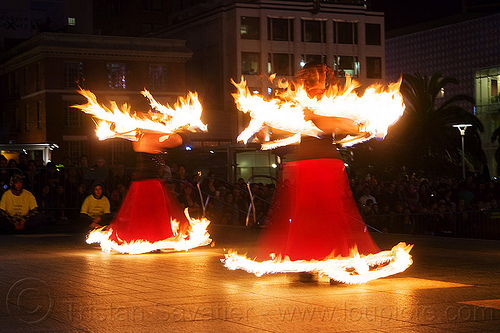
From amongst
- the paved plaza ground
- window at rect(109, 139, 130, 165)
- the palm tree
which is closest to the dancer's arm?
the paved plaza ground

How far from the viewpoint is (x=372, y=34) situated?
72938 mm

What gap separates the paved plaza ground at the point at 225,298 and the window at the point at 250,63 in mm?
55103

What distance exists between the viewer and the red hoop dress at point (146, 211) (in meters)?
13.3

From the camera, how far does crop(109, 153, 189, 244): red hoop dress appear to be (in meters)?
13.3

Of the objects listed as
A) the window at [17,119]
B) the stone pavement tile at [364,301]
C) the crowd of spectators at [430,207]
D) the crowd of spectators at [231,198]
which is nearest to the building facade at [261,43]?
the window at [17,119]

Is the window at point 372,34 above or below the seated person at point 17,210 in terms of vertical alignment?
above

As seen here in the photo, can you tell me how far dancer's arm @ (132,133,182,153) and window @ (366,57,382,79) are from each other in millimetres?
60615

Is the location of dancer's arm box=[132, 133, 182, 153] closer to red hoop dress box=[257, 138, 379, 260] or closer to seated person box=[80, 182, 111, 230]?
seated person box=[80, 182, 111, 230]

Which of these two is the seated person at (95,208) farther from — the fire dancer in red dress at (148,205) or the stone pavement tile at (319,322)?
the stone pavement tile at (319,322)

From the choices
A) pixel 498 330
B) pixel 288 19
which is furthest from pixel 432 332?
pixel 288 19

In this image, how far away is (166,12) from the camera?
282ft

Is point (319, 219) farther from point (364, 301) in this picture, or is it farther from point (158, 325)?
point (158, 325)

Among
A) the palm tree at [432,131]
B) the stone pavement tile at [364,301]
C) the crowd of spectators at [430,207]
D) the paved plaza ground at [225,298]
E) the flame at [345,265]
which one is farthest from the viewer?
the palm tree at [432,131]

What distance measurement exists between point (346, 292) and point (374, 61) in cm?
6652
